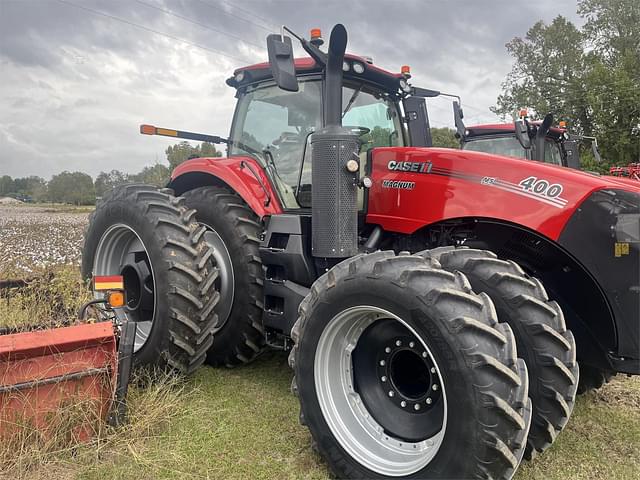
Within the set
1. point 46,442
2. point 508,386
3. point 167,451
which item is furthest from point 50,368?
point 508,386

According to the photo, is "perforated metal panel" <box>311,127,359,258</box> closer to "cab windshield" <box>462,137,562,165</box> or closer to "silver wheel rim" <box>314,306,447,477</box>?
"silver wheel rim" <box>314,306,447,477</box>

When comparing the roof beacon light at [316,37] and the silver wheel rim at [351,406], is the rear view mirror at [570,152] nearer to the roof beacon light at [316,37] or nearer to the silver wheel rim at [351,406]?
the roof beacon light at [316,37]

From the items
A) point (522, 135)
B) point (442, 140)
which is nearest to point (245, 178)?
point (522, 135)

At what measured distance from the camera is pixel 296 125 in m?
3.86

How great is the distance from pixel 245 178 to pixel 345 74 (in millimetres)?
1087

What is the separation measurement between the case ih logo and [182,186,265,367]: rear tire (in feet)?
3.83

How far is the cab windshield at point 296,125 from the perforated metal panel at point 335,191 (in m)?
0.49

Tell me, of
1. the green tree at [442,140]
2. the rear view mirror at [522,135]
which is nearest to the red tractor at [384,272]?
the green tree at [442,140]

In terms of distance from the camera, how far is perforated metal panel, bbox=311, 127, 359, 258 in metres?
3.13

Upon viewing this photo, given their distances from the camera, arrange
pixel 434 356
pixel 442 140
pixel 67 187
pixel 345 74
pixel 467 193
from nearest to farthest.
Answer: pixel 434 356
pixel 467 193
pixel 345 74
pixel 442 140
pixel 67 187

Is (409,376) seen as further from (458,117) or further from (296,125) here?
(458,117)

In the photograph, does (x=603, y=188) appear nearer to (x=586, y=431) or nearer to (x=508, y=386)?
(x=508, y=386)

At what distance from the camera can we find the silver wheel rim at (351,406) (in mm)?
2416

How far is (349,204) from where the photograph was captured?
316 centimetres
